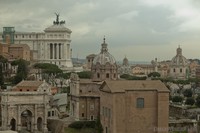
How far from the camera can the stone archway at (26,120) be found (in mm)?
53444

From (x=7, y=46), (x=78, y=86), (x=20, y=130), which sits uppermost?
(x=7, y=46)

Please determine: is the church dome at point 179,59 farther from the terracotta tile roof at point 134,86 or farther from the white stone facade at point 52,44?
the terracotta tile roof at point 134,86

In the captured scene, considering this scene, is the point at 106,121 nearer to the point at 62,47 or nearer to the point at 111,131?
the point at 111,131

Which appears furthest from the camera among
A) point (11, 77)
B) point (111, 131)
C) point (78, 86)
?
point (11, 77)

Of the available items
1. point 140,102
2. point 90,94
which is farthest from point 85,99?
point 140,102

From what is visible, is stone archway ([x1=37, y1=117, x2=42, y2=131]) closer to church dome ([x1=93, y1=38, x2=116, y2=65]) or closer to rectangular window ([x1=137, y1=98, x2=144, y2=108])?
church dome ([x1=93, y1=38, x2=116, y2=65])

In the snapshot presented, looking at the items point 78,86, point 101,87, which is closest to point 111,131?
point 101,87

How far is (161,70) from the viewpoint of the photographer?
15888 centimetres

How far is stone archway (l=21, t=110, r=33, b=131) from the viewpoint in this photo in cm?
5344

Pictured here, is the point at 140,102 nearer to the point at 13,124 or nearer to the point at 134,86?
the point at 134,86

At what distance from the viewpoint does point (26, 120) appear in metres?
56.0

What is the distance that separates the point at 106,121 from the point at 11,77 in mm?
35405

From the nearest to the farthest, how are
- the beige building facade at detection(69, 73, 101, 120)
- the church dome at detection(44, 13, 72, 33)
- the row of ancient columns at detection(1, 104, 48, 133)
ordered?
the row of ancient columns at detection(1, 104, 48, 133) → the beige building facade at detection(69, 73, 101, 120) → the church dome at detection(44, 13, 72, 33)

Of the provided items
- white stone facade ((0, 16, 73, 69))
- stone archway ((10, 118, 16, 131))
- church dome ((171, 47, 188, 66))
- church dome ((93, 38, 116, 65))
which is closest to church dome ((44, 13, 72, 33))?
white stone facade ((0, 16, 73, 69))
